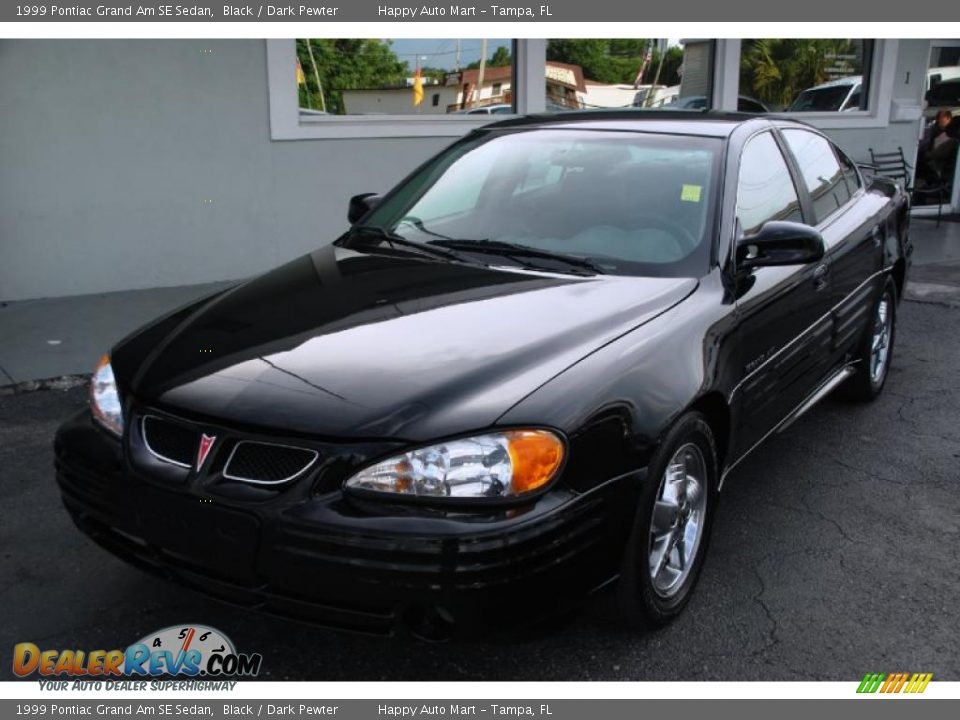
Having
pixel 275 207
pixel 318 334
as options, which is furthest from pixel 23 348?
pixel 318 334

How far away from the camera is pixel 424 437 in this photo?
2461 millimetres

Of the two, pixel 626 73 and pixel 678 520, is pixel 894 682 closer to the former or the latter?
pixel 678 520

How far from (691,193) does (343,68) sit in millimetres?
5262

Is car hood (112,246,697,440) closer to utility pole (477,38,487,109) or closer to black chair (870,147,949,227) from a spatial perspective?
utility pole (477,38,487,109)

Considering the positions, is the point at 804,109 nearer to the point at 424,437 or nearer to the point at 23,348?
the point at 23,348

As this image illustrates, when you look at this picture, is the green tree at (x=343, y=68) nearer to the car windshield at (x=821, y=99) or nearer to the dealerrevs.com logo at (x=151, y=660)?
the car windshield at (x=821, y=99)

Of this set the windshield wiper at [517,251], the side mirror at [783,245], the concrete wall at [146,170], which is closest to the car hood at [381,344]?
the windshield wiper at [517,251]

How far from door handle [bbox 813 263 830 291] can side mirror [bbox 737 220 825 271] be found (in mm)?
635

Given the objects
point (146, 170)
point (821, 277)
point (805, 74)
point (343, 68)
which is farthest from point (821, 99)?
point (821, 277)

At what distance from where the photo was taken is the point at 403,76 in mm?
8430

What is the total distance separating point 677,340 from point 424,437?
3.30 feet

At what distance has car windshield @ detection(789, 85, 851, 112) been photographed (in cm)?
1121

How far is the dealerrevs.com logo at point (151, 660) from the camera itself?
9.37 ft

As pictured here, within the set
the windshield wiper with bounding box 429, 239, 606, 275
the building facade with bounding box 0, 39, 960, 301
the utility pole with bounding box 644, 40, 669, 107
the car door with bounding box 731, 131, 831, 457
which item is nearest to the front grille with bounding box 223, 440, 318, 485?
the windshield wiper with bounding box 429, 239, 606, 275
